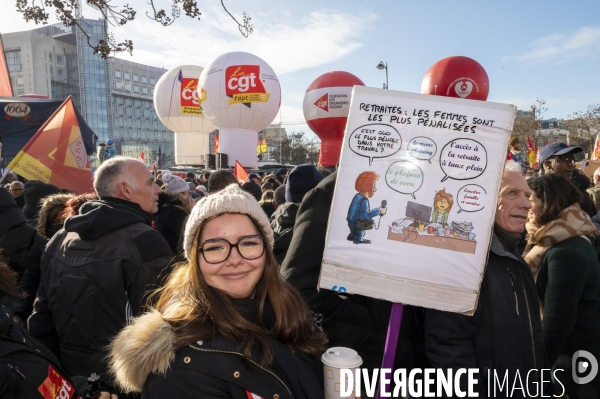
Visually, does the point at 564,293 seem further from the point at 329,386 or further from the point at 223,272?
the point at 223,272

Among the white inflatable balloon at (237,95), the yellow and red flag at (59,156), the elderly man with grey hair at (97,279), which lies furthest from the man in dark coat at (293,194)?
the white inflatable balloon at (237,95)

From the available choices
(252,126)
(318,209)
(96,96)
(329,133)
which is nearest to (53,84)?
(96,96)

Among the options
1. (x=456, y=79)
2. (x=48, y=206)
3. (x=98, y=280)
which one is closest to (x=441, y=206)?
(x=456, y=79)

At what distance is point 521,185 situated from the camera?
217 cm

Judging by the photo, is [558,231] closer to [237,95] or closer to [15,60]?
[237,95]

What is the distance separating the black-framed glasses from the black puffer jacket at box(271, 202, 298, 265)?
1110 mm

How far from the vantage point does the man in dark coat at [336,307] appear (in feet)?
6.37

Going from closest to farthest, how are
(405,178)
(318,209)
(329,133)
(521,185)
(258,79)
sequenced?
(405,178), (318,209), (521,185), (329,133), (258,79)

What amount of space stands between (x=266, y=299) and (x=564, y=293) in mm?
1828

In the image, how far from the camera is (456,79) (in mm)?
2498

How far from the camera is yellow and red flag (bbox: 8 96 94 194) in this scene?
4.78 meters

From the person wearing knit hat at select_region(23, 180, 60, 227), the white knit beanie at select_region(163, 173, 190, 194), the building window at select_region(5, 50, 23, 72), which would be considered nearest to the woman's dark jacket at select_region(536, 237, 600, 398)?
the white knit beanie at select_region(163, 173, 190, 194)

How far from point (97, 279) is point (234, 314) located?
49.3 inches

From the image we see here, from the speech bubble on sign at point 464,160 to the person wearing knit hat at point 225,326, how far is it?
835mm
